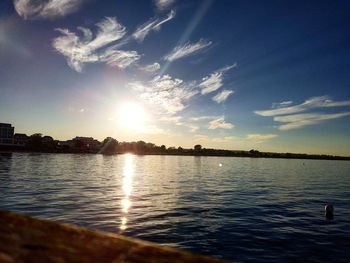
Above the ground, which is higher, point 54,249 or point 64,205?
point 54,249

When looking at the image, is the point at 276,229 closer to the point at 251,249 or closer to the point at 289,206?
the point at 251,249

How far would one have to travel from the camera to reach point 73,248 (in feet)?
12.4

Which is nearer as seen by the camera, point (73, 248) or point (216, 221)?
point (73, 248)

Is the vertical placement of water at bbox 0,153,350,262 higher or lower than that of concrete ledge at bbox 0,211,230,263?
lower

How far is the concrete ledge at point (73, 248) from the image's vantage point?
3537 millimetres

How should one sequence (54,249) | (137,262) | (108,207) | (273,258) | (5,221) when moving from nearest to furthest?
(137,262), (54,249), (5,221), (273,258), (108,207)

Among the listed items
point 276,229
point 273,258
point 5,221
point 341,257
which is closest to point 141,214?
point 276,229

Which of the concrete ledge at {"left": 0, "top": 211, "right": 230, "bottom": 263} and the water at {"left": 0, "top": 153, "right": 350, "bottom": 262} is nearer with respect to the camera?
the concrete ledge at {"left": 0, "top": 211, "right": 230, "bottom": 263}

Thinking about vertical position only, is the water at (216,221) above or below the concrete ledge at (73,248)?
below

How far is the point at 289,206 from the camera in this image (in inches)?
1357

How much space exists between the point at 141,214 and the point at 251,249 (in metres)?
11.6

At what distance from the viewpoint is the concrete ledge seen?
3.54 meters

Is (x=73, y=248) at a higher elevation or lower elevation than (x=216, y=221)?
higher

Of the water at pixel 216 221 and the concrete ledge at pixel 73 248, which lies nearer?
the concrete ledge at pixel 73 248
